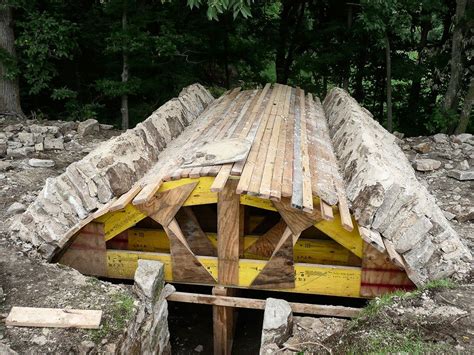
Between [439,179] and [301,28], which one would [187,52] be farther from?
[439,179]

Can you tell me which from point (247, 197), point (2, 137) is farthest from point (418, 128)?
point (2, 137)

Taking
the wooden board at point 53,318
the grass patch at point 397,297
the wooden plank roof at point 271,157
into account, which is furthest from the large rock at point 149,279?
the grass patch at point 397,297

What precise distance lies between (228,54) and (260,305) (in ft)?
30.8

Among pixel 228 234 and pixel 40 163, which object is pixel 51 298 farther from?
pixel 40 163

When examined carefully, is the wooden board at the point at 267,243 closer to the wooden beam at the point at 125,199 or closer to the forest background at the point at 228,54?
the wooden beam at the point at 125,199

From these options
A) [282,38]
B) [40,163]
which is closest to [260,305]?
[40,163]

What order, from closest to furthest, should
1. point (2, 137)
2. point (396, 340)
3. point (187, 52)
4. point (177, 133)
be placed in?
point (396, 340) → point (177, 133) → point (2, 137) → point (187, 52)

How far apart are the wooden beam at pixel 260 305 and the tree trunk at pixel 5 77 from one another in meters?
7.33

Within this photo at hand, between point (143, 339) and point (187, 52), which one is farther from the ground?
point (187, 52)

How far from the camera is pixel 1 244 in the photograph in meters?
5.12

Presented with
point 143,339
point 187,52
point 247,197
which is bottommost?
point 143,339

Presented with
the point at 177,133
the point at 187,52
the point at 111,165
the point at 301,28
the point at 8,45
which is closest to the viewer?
the point at 111,165

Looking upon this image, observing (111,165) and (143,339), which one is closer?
(143,339)

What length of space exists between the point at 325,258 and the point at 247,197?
1334 mm
